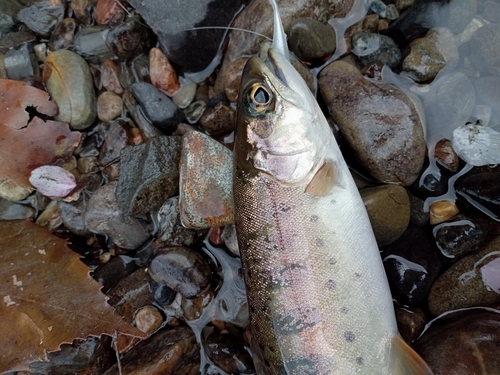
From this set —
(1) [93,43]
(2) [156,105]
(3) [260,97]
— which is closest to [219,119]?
(2) [156,105]

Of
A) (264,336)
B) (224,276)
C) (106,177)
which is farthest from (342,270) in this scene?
A: (106,177)

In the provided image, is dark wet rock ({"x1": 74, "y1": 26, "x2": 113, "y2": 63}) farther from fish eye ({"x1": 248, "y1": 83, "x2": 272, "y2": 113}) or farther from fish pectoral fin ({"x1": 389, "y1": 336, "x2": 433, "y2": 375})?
fish pectoral fin ({"x1": 389, "y1": 336, "x2": 433, "y2": 375})

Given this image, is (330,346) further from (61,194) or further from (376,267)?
(61,194)

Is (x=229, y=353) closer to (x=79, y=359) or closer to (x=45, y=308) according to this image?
(x=79, y=359)

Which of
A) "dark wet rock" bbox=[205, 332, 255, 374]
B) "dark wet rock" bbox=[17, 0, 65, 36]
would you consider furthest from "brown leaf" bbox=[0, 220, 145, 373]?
"dark wet rock" bbox=[17, 0, 65, 36]

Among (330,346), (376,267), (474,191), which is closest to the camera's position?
(330,346)
